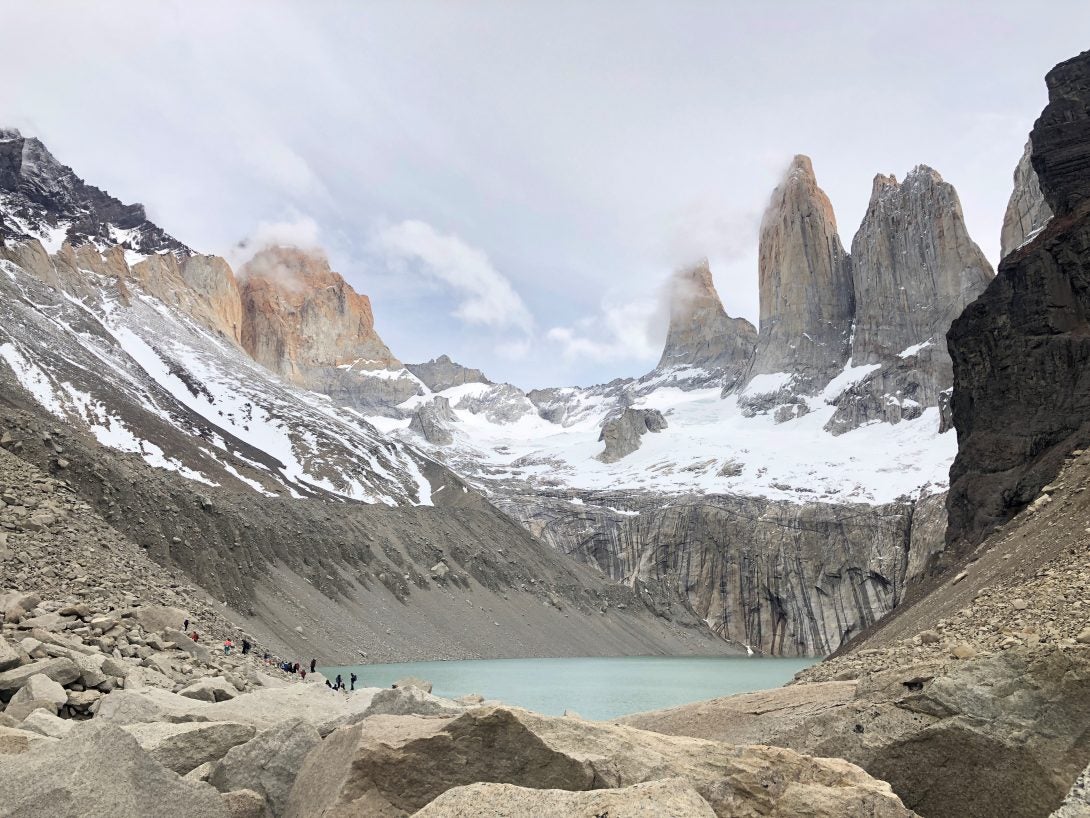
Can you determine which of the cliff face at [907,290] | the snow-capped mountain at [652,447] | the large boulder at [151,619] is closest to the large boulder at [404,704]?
the large boulder at [151,619]

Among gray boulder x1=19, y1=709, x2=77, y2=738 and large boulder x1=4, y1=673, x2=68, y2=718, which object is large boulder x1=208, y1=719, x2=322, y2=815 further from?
large boulder x1=4, y1=673, x2=68, y2=718

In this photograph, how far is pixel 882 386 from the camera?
180 m

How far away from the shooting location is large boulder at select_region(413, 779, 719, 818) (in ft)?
14.1

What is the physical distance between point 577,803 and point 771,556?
460 ft

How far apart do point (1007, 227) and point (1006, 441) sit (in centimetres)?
10281

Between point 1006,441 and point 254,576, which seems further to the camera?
point 254,576

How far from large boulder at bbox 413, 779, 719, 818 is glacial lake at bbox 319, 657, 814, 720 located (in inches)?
1082

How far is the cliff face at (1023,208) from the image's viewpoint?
397ft

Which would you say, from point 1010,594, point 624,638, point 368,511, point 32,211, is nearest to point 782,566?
point 624,638

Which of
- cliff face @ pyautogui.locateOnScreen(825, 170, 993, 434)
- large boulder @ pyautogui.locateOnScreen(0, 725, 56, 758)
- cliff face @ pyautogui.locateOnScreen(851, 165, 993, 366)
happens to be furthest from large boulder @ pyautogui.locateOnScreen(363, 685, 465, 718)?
cliff face @ pyautogui.locateOnScreen(851, 165, 993, 366)

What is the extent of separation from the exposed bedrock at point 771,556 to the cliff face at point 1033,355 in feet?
243

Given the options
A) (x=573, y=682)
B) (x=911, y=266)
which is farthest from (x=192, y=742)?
(x=911, y=266)

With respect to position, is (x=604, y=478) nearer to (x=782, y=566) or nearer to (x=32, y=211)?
(x=782, y=566)

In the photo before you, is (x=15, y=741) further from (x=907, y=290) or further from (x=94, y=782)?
(x=907, y=290)
